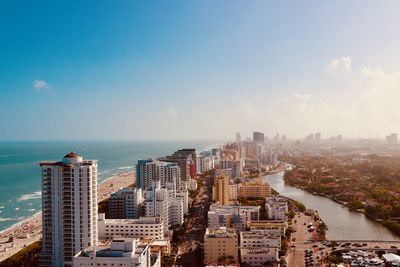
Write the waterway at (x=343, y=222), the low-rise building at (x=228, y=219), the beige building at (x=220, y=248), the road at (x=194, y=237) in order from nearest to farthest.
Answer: the beige building at (x=220, y=248) < the road at (x=194, y=237) < the low-rise building at (x=228, y=219) < the waterway at (x=343, y=222)

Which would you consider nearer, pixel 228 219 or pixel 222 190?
pixel 228 219

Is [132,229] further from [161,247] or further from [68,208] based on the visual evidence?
[68,208]

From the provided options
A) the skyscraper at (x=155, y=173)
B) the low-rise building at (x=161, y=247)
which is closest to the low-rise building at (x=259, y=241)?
the low-rise building at (x=161, y=247)

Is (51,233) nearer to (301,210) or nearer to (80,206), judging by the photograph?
(80,206)

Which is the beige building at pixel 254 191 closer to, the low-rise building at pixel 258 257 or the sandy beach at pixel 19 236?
the sandy beach at pixel 19 236

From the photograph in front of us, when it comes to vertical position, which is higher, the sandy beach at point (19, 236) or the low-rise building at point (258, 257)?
the low-rise building at point (258, 257)

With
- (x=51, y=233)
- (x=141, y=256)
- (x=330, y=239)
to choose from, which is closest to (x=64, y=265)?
Result: (x=51, y=233)

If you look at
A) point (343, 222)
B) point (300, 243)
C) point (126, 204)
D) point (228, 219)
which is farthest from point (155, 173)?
point (300, 243)
